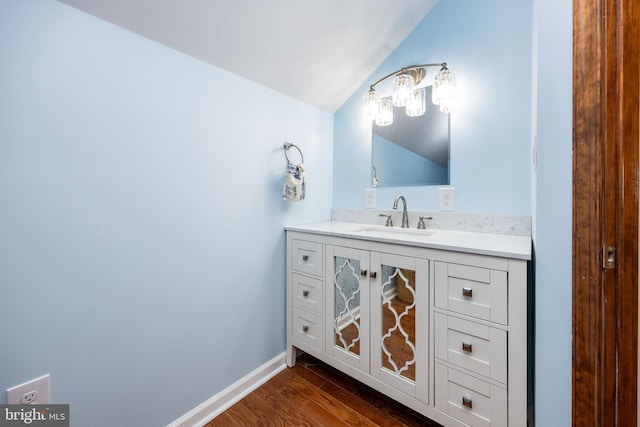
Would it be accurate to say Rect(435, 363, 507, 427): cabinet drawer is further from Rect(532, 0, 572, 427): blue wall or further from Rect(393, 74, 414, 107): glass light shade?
Rect(393, 74, 414, 107): glass light shade

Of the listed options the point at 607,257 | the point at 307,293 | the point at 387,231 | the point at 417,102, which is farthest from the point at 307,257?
the point at 607,257

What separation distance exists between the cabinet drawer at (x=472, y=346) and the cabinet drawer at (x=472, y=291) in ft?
0.16

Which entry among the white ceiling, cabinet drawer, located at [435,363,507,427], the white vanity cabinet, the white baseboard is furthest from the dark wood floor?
the white ceiling

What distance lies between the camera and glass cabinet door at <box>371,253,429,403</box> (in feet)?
3.81

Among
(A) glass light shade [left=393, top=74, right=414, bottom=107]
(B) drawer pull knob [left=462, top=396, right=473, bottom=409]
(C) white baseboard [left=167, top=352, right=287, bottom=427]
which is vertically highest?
(A) glass light shade [left=393, top=74, right=414, bottom=107]

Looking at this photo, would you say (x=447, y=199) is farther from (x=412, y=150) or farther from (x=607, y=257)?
(x=607, y=257)

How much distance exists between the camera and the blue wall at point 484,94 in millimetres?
1318

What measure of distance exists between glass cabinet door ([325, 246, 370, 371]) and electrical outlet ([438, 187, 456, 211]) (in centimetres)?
59

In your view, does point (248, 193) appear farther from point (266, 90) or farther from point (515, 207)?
point (515, 207)

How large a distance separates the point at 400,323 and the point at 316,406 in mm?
649

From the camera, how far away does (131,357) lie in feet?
3.59

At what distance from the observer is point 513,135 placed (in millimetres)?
1343

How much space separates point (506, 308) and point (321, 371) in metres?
1.18

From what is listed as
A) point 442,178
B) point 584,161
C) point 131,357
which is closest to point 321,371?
point 131,357
